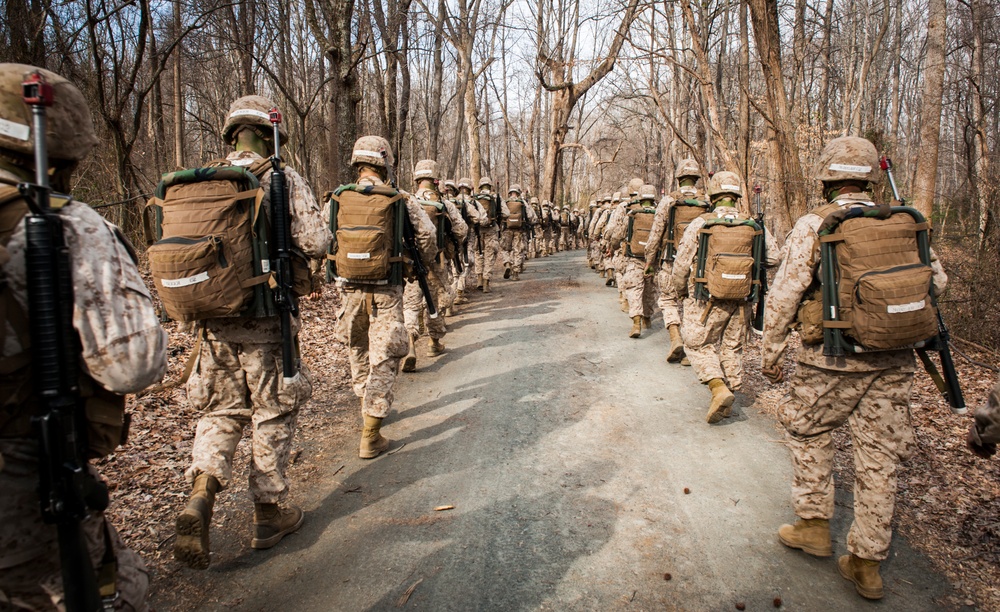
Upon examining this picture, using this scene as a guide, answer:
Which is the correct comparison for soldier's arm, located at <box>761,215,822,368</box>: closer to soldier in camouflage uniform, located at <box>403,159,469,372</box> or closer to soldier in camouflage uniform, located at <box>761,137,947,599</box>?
soldier in camouflage uniform, located at <box>761,137,947,599</box>

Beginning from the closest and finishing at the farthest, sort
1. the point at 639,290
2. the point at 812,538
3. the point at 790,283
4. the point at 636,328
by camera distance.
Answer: the point at 812,538 → the point at 790,283 → the point at 636,328 → the point at 639,290

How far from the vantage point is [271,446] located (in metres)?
3.22

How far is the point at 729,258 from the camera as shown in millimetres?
5180

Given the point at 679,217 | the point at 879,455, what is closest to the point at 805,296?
the point at 879,455

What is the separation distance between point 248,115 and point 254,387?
5.37 ft

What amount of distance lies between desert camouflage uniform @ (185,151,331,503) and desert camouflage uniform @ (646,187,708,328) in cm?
520

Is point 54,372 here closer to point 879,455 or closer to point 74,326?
point 74,326

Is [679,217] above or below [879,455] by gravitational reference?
above

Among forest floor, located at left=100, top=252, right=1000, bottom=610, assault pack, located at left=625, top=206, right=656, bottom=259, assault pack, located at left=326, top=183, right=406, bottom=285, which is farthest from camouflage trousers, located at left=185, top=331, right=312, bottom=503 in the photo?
assault pack, located at left=625, top=206, right=656, bottom=259

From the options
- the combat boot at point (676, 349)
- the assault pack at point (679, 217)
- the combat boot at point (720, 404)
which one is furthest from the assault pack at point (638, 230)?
the combat boot at point (720, 404)

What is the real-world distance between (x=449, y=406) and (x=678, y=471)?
2.32 m

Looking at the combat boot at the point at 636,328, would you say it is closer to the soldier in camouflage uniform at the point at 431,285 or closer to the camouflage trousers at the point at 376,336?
the soldier in camouflage uniform at the point at 431,285

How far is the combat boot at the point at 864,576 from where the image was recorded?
2.76 m

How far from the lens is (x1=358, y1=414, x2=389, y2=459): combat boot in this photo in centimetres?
441
